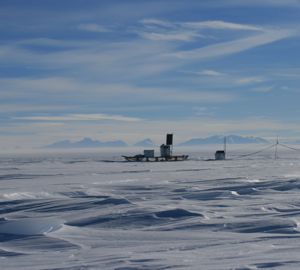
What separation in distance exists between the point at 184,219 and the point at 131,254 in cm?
292

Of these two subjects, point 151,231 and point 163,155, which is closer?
point 151,231

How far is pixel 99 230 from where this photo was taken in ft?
28.0

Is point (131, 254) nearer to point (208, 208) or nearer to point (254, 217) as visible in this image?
point (254, 217)

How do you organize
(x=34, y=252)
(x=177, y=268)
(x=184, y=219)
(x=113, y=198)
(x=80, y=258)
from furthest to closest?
(x=113, y=198)
(x=184, y=219)
(x=34, y=252)
(x=80, y=258)
(x=177, y=268)

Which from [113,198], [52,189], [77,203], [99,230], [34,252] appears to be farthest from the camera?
[52,189]

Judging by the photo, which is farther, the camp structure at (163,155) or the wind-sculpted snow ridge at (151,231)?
the camp structure at (163,155)

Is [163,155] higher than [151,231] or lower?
higher

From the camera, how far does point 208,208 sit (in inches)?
432

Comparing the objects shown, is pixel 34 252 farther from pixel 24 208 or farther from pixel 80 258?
pixel 24 208

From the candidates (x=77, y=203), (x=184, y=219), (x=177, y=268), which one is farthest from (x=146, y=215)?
(x=177, y=268)

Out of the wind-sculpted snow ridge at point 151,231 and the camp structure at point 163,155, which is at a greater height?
the camp structure at point 163,155

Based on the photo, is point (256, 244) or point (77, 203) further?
point (77, 203)

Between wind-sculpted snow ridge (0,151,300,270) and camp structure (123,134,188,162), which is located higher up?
camp structure (123,134,188,162)

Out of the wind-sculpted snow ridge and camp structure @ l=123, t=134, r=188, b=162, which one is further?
camp structure @ l=123, t=134, r=188, b=162
